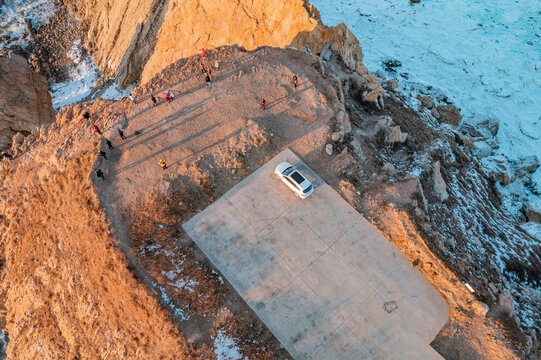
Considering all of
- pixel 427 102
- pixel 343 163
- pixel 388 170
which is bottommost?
pixel 388 170

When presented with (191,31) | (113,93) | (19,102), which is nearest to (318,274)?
(191,31)

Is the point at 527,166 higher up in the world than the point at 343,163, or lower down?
lower down

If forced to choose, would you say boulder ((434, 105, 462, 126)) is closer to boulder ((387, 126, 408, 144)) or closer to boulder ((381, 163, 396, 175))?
boulder ((387, 126, 408, 144))

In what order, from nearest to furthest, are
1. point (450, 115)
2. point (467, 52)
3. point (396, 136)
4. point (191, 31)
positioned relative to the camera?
point (396, 136) < point (191, 31) < point (450, 115) < point (467, 52)

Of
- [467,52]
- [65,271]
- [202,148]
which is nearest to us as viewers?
[65,271]

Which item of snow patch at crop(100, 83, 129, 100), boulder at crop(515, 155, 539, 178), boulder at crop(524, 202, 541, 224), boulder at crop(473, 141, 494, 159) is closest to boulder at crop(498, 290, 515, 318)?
boulder at crop(524, 202, 541, 224)

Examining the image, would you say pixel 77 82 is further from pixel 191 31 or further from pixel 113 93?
pixel 191 31

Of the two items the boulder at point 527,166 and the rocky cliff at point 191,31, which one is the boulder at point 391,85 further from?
the boulder at point 527,166
